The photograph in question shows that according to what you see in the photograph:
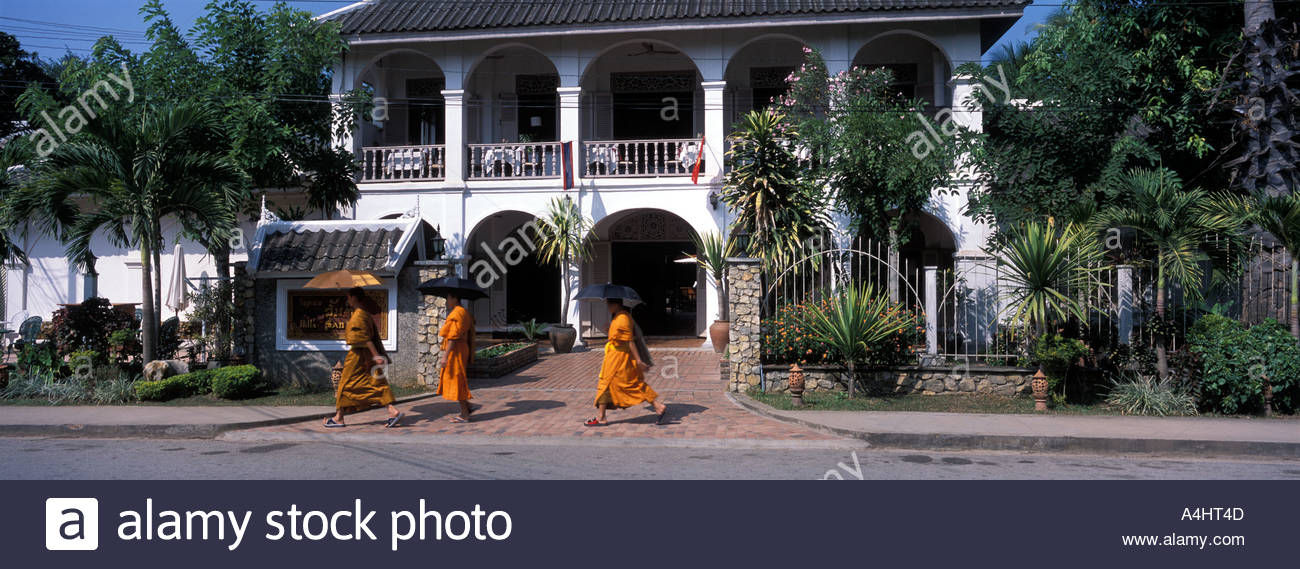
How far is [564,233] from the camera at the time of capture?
1680cm

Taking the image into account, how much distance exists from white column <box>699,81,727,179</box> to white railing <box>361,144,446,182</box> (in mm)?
6234

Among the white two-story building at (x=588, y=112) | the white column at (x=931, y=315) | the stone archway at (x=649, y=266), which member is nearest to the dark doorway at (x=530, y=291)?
the white two-story building at (x=588, y=112)

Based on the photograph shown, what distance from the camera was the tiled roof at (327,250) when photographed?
11555 mm

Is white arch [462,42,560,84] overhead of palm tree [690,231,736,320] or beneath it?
overhead

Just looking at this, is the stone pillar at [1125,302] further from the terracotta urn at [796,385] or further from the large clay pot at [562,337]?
the large clay pot at [562,337]

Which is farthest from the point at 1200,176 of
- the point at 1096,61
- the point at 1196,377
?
the point at 1196,377

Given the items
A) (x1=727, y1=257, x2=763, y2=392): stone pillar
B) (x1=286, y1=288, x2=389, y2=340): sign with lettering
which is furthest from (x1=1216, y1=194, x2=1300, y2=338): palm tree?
(x1=286, y1=288, x2=389, y2=340): sign with lettering

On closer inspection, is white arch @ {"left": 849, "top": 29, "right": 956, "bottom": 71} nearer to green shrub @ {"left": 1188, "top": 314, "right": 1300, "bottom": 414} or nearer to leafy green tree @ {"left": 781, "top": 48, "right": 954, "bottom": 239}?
leafy green tree @ {"left": 781, "top": 48, "right": 954, "bottom": 239}

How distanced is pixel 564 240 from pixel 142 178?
795 cm

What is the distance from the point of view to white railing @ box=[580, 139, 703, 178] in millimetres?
17328

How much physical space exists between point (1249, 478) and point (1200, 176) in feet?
29.2

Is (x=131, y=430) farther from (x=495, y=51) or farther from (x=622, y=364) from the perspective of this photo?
(x=495, y=51)

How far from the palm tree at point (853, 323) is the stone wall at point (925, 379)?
0.95ft

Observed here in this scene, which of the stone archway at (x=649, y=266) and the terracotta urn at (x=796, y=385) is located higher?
the stone archway at (x=649, y=266)
